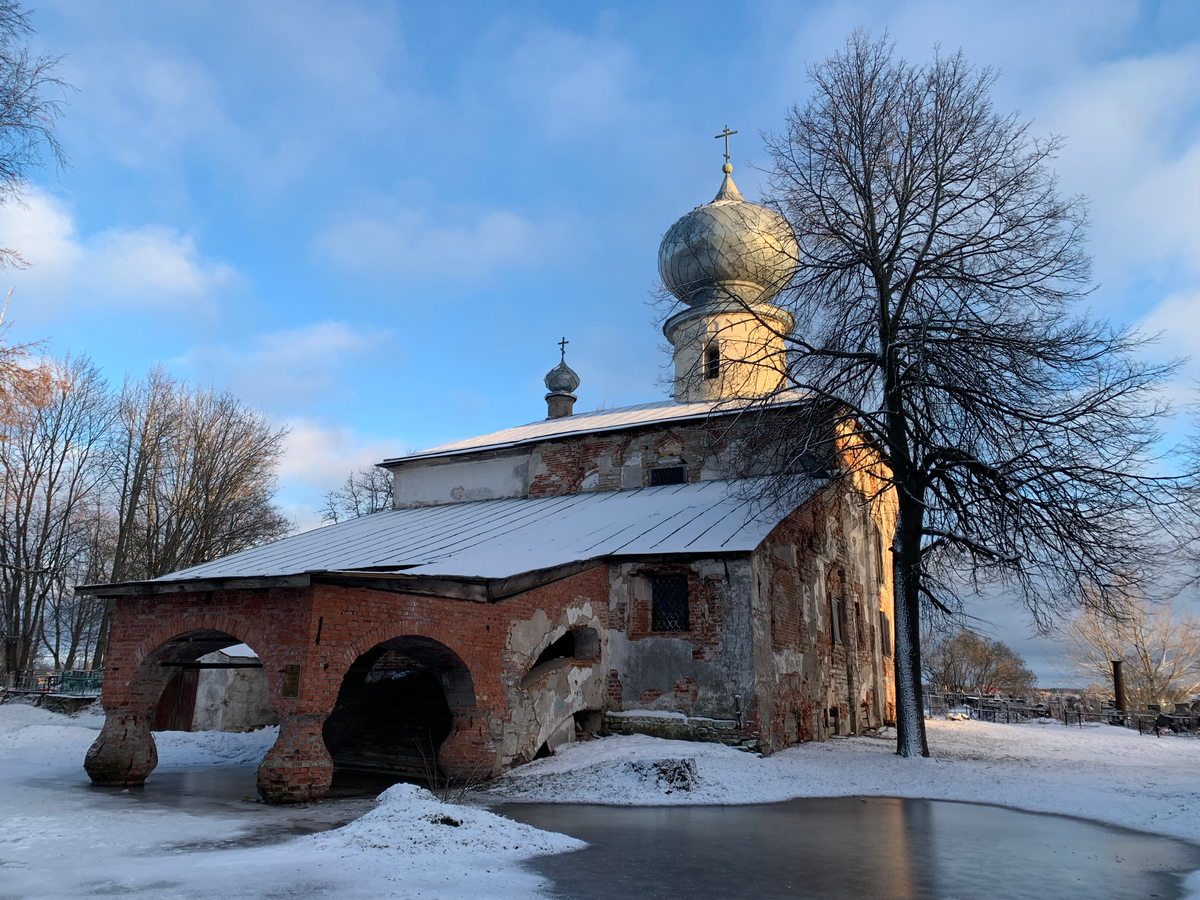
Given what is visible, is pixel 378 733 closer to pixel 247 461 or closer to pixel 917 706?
pixel 917 706

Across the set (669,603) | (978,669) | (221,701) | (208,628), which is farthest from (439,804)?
(978,669)

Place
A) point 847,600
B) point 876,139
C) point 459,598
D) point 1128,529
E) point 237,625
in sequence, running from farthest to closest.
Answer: point 847,600 → point 876,139 → point 1128,529 → point 459,598 → point 237,625

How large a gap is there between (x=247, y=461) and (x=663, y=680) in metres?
22.3

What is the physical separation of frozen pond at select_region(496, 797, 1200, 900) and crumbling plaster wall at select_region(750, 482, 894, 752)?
4128 mm

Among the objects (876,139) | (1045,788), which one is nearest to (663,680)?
(1045,788)

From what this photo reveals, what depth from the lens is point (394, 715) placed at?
44.3 ft

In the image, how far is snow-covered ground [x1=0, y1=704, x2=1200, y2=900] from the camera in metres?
5.52

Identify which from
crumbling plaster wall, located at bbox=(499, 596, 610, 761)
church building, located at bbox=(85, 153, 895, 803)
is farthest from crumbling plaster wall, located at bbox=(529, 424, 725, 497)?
crumbling plaster wall, located at bbox=(499, 596, 610, 761)

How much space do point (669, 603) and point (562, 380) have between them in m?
14.3

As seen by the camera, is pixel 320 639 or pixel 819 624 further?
pixel 819 624

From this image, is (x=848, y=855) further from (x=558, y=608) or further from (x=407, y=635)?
(x=558, y=608)

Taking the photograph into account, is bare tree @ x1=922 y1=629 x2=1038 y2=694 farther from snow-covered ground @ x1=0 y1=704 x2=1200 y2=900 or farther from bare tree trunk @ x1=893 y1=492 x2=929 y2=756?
bare tree trunk @ x1=893 y1=492 x2=929 y2=756

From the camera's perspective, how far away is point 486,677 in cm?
1095

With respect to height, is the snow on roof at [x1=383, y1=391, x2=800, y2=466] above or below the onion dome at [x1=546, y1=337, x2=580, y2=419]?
below
